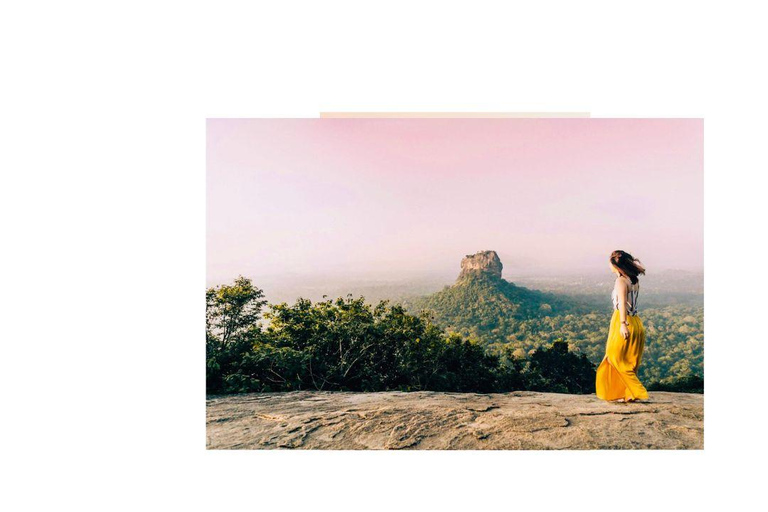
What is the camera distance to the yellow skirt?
24.8ft

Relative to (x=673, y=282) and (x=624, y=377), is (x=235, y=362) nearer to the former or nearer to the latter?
(x=624, y=377)

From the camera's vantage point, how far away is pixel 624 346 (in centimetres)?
759

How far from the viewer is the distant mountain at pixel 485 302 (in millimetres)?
8430

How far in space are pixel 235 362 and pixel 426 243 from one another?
112 inches

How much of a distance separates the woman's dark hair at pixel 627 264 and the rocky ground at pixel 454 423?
58.5 inches

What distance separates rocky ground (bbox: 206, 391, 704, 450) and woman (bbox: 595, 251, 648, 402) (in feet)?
0.63

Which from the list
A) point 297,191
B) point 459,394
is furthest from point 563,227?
point 297,191

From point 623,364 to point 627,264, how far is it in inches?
47.0

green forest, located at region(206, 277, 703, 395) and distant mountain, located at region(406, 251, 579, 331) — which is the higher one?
distant mountain, located at region(406, 251, 579, 331)

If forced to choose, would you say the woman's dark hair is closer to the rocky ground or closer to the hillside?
the hillside

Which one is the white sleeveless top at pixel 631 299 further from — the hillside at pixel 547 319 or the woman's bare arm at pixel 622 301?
the hillside at pixel 547 319

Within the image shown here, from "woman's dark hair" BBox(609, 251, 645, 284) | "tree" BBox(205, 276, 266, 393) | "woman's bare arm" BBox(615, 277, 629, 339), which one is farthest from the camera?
"tree" BBox(205, 276, 266, 393)

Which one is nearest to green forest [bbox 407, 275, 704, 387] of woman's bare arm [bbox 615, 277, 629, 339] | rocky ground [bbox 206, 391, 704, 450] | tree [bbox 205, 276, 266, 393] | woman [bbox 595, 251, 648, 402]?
woman [bbox 595, 251, 648, 402]

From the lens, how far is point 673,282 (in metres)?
8.31
